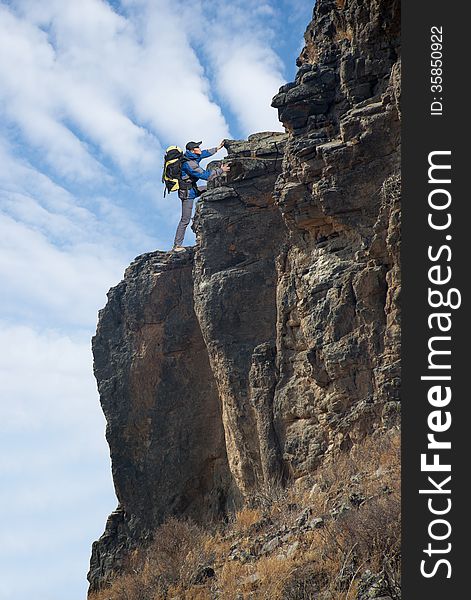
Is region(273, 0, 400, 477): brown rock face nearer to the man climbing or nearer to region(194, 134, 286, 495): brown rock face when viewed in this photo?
region(194, 134, 286, 495): brown rock face

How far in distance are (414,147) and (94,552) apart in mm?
15375

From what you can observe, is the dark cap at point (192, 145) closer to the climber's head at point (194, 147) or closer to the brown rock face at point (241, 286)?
the climber's head at point (194, 147)

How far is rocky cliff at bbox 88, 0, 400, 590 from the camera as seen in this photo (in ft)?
50.0

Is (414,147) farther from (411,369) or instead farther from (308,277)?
(308,277)

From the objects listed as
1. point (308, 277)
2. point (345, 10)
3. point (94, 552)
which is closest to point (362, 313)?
point (308, 277)

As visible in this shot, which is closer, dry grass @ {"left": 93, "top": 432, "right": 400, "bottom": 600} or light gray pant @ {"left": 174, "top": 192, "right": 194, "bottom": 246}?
dry grass @ {"left": 93, "top": 432, "right": 400, "bottom": 600}

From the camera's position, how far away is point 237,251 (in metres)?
19.1

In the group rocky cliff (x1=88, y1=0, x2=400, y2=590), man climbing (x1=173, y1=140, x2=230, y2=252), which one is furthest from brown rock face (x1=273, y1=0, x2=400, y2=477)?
man climbing (x1=173, y1=140, x2=230, y2=252)

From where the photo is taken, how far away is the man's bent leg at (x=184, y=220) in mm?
21656

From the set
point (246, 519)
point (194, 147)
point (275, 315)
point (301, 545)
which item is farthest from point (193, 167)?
point (301, 545)

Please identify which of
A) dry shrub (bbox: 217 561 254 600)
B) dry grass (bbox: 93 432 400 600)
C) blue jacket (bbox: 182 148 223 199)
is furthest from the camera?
blue jacket (bbox: 182 148 223 199)

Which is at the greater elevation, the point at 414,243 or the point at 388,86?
the point at 388,86

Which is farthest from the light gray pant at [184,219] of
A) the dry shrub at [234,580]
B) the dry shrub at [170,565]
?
the dry shrub at [234,580]

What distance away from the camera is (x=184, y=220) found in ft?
71.7
